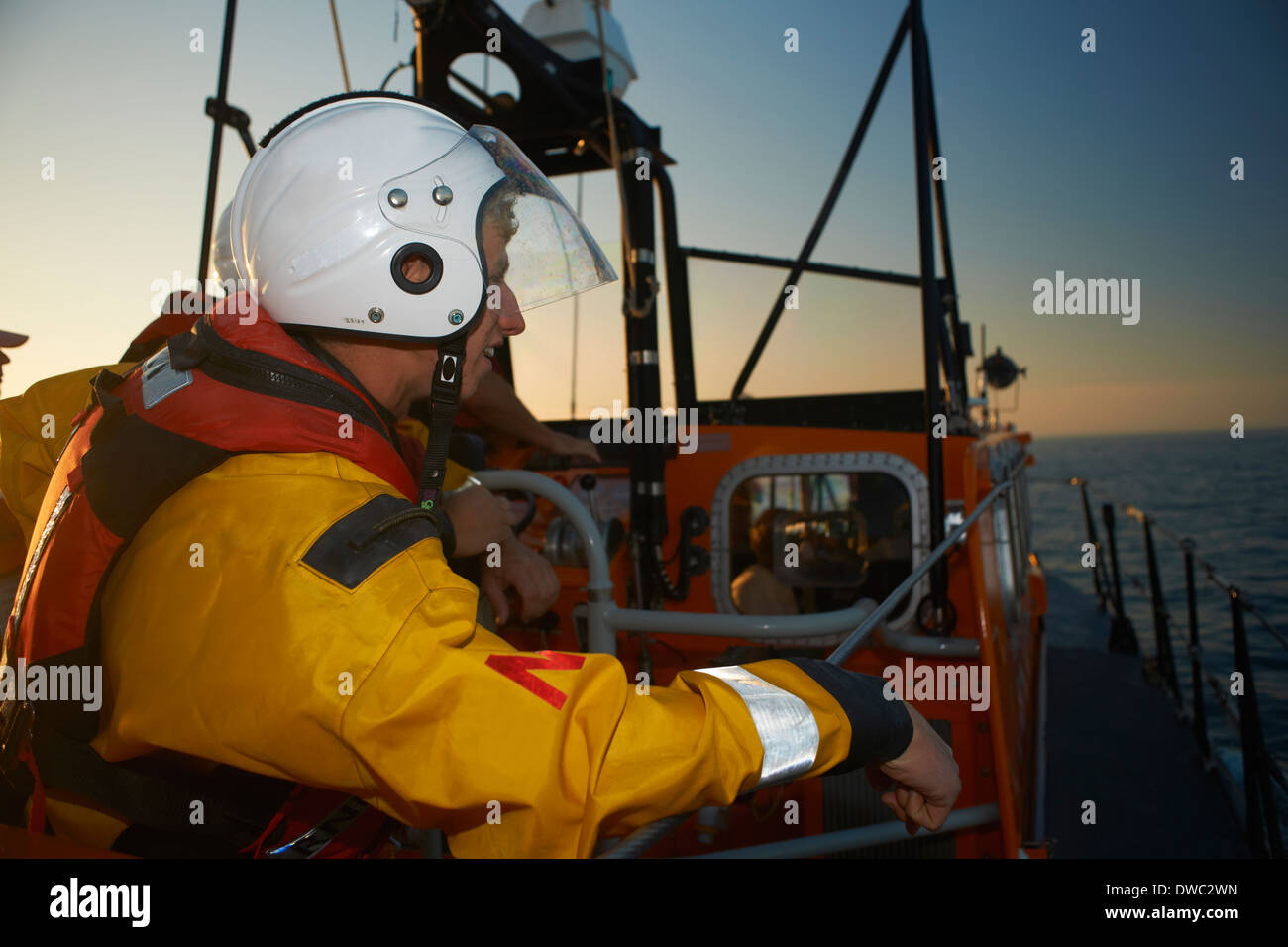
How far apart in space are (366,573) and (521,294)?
109cm

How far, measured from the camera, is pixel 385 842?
1.61 metres

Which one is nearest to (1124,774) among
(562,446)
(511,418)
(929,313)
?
(929,313)

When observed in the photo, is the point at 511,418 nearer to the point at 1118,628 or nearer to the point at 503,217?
the point at 503,217

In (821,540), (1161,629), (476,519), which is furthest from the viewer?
(1161,629)

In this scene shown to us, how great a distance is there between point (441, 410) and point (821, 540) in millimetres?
2673

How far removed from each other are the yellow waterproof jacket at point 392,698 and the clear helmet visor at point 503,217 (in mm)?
562

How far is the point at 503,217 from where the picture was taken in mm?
1581

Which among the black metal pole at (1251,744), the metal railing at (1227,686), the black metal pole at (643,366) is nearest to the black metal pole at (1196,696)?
the metal railing at (1227,686)

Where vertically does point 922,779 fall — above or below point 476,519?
below

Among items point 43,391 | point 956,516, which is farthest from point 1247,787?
point 43,391

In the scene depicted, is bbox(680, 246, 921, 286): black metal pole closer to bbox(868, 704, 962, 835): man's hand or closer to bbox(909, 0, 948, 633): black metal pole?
bbox(909, 0, 948, 633): black metal pole

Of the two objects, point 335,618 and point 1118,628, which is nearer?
point 335,618

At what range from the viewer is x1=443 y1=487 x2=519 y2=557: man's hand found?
2.01m

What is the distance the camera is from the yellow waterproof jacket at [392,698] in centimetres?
87
